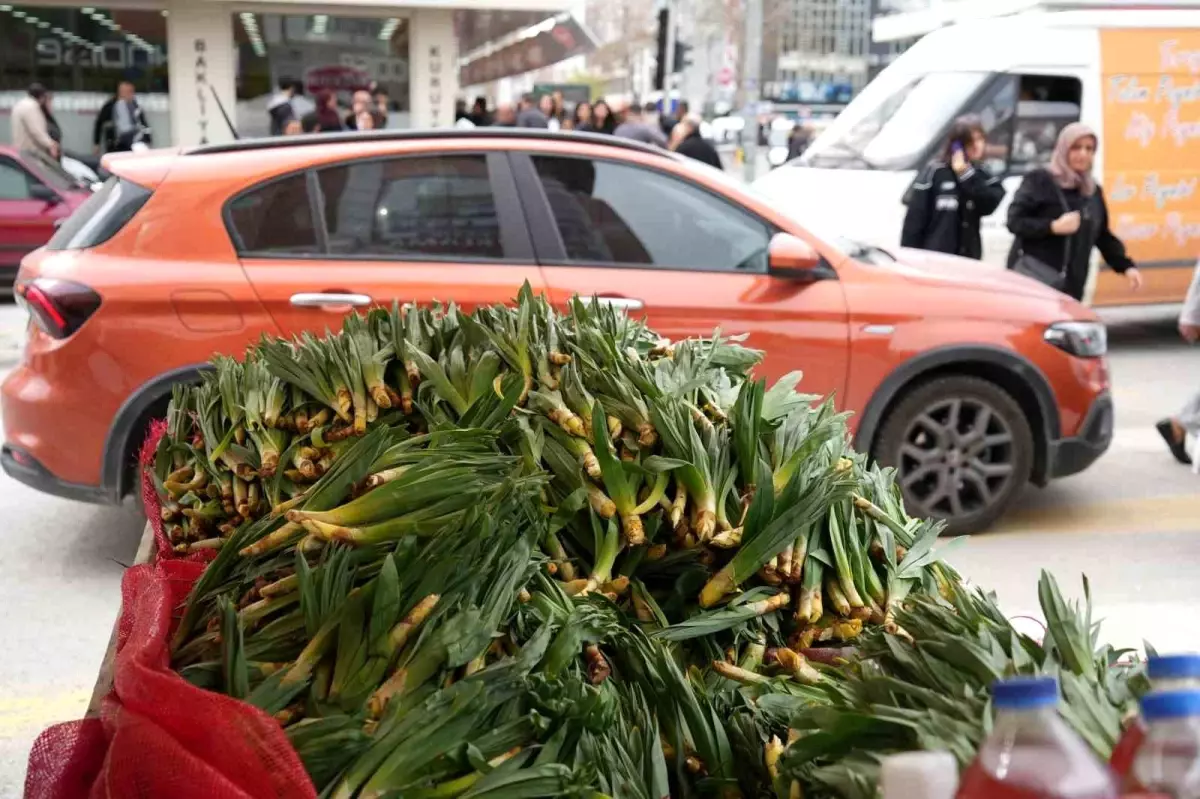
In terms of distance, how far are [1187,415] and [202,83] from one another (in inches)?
820

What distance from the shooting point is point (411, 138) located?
243 inches

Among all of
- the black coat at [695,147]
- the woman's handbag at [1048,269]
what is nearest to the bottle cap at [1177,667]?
the woman's handbag at [1048,269]

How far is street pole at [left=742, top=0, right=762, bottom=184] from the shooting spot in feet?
76.3

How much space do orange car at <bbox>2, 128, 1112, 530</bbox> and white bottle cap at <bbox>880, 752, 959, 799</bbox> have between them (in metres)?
4.15

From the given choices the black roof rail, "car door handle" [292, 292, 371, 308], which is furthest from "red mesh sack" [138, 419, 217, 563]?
the black roof rail

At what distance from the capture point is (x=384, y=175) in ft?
19.8

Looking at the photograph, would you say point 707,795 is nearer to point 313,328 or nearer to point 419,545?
point 419,545

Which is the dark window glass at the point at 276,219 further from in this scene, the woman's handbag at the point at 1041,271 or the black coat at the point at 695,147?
the black coat at the point at 695,147

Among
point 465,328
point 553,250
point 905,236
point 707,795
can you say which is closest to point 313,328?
point 553,250

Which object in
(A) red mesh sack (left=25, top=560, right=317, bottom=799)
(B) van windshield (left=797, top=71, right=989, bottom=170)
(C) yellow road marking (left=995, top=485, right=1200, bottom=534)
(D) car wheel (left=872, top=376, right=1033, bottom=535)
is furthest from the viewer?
(B) van windshield (left=797, top=71, right=989, bottom=170)

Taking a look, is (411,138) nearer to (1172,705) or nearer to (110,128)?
(1172,705)

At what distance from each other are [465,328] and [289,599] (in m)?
1.09

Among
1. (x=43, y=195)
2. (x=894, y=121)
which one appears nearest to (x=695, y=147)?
(x=894, y=121)

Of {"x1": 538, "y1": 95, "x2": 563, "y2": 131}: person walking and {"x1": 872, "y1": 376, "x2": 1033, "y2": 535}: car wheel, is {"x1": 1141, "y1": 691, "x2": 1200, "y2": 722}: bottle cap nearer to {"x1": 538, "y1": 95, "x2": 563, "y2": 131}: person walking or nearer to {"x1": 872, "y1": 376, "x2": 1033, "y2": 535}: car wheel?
{"x1": 872, "y1": 376, "x2": 1033, "y2": 535}: car wheel
